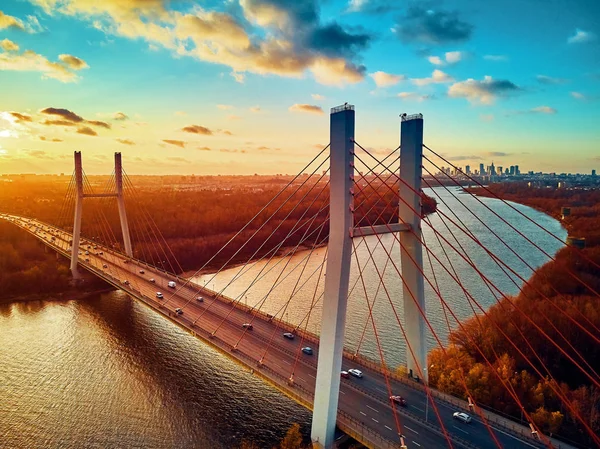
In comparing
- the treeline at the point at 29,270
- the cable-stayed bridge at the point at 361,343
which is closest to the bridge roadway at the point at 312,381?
the cable-stayed bridge at the point at 361,343

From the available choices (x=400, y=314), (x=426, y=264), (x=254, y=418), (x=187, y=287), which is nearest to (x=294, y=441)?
(x=254, y=418)

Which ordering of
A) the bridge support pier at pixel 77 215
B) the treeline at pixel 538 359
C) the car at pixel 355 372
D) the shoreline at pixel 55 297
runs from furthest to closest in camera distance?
the bridge support pier at pixel 77 215 < the shoreline at pixel 55 297 < the car at pixel 355 372 < the treeline at pixel 538 359

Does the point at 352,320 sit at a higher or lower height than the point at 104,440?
higher

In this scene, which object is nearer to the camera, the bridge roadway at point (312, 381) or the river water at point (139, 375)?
the bridge roadway at point (312, 381)

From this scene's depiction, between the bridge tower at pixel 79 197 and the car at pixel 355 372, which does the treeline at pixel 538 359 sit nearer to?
the car at pixel 355 372

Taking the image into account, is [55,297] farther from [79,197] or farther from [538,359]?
[538,359]

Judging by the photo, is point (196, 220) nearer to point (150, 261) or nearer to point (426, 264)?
point (150, 261)

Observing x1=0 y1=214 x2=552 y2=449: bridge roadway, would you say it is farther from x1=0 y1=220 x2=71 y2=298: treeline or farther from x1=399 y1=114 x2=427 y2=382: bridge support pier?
x1=0 y1=220 x2=71 y2=298: treeline
